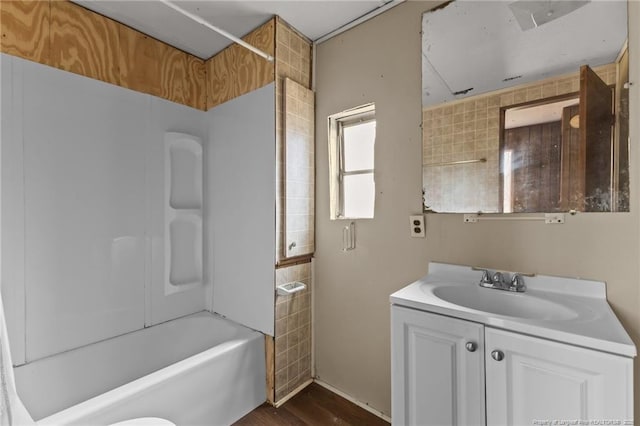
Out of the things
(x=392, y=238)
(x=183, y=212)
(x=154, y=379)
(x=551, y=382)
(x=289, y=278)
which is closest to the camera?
(x=551, y=382)

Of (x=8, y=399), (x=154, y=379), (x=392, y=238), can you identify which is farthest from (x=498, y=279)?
(x=8, y=399)

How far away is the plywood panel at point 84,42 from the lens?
5.46ft

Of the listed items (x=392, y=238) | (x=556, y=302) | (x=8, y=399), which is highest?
(x=392, y=238)

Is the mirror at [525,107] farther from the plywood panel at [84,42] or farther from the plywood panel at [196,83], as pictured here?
the plywood panel at [84,42]

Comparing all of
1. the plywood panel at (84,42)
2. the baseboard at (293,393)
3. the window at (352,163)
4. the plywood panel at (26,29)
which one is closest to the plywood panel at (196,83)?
the plywood panel at (84,42)

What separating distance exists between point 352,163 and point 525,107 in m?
1.02

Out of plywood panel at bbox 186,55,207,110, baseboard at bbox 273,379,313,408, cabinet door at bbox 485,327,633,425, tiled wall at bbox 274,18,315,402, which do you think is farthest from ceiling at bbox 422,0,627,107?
baseboard at bbox 273,379,313,408

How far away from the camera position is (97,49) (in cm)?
182

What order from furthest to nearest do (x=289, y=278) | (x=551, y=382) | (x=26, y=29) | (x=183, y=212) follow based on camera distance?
(x=183, y=212) → (x=289, y=278) → (x=26, y=29) → (x=551, y=382)

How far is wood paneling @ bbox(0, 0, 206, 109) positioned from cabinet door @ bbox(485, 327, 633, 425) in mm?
2526

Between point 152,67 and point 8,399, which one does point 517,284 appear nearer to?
point 8,399

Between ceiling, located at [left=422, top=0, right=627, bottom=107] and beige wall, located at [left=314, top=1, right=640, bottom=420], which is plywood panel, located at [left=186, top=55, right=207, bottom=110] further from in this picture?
ceiling, located at [left=422, top=0, right=627, bottom=107]

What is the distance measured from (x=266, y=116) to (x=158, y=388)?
5.43ft

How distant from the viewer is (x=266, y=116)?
1924 mm
